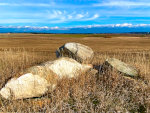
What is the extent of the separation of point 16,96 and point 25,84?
47 cm

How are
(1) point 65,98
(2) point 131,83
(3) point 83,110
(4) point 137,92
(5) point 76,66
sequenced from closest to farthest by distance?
(3) point 83,110
(1) point 65,98
(4) point 137,92
(2) point 131,83
(5) point 76,66

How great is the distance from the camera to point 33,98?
6.72m

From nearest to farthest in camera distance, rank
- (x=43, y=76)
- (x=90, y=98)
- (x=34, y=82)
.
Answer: (x=90, y=98) → (x=34, y=82) → (x=43, y=76)

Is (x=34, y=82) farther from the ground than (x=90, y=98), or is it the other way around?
(x=34, y=82)

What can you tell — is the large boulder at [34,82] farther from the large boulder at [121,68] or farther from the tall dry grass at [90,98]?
the large boulder at [121,68]

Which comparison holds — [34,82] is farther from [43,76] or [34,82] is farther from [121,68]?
[121,68]

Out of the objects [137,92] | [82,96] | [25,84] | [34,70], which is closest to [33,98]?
[25,84]

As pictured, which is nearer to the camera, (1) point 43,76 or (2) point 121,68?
(1) point 43,76

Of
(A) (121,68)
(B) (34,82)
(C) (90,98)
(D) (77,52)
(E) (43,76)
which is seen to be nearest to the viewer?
(C) (90,98)

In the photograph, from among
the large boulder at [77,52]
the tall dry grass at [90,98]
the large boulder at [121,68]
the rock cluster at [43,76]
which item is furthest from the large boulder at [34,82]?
the large boulder at [77,52]

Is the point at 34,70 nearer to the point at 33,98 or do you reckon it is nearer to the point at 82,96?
the point at 33,98

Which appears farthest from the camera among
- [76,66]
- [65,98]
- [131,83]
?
[76,66]

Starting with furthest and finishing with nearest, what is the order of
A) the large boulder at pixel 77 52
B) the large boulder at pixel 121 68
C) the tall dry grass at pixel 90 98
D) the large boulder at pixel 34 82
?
the large boulder at pixel 77 52 < the large boulder at pixel 121 68 < the large boulder at pixel 34 82 < the tall dry grass at pixel 90 98

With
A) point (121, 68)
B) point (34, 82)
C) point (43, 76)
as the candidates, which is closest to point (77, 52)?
point (121, 68)
